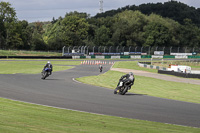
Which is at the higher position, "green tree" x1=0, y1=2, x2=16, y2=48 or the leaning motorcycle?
"green tree" x1=0, y1=2, x2=16, y2=48

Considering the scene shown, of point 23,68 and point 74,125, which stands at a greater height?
point 74,125

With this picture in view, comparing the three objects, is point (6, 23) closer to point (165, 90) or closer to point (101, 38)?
point (101, 38)

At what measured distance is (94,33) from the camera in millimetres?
116938

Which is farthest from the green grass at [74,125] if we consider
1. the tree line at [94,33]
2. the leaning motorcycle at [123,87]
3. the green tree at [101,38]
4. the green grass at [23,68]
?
the green tree at [101,38]

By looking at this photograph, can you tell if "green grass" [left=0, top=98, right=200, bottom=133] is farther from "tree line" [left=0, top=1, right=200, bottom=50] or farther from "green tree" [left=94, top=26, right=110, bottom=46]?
"green tree" [left=94, top=26, right=110, bottom=46]

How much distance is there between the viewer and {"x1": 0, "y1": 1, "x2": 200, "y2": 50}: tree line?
89.6 m

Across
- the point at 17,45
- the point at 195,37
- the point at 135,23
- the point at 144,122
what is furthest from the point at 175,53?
the point at 144,122

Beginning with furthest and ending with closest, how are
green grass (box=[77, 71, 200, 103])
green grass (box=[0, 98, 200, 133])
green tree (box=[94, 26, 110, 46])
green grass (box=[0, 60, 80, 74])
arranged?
green tree (box=[94, 26, 110, 46]) < green grass (box=[0, 60, 80, 74]) < green grass (box=[77, 71, 200, 103]) < green grass (box=[0, 98, 200, 133])

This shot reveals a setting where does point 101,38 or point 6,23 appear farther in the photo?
point 101,38

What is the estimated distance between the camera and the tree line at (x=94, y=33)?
89.6 metres

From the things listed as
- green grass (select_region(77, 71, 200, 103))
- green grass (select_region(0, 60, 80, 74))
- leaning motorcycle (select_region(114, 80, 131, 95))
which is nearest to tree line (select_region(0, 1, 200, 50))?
green grass (select_region(0, 60, 80, 74))

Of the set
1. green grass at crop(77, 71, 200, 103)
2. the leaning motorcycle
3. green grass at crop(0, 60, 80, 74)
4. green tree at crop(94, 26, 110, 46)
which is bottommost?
green grass at crop(0, 60, 80, 74)

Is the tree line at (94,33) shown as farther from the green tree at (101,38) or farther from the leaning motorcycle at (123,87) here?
the leaning motorcycle at (123,87)

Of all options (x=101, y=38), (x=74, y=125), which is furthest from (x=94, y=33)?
(x=74, y=125)
